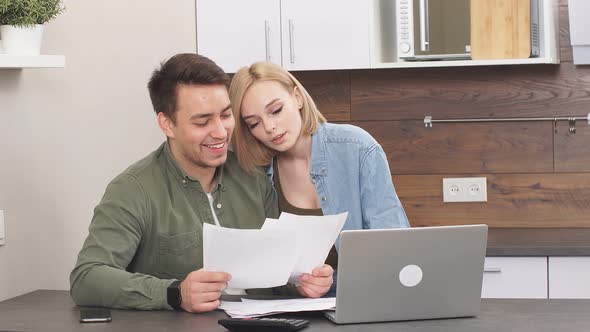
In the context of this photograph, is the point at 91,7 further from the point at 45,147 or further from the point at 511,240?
the point at 511,240

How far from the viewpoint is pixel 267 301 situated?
225 centimetres

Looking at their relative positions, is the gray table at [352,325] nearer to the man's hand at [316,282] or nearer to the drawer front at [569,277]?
the man's hand at [316,282]

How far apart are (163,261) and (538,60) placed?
1.68 m

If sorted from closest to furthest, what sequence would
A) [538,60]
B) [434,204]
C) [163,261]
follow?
1. [163,261]
2. [538,60]
3. [434,204]

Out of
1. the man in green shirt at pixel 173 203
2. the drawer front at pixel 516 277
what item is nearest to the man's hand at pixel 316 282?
the man in green shirt at pixel 173 203

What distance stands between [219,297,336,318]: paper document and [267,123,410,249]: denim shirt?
48cm

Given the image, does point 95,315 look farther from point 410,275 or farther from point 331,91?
point 331,91

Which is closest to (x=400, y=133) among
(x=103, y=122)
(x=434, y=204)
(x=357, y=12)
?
(x=434, y=204)

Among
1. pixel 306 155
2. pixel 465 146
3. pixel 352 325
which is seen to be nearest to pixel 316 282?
pixel 352 325

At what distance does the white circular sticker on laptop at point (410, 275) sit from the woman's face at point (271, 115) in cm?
66

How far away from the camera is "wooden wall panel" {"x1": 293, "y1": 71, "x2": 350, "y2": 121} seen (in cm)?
388

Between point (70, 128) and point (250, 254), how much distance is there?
3.46ft

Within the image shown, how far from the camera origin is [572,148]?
3.69 m

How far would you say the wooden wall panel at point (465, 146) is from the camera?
3738mm
